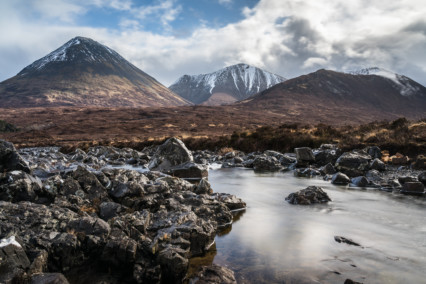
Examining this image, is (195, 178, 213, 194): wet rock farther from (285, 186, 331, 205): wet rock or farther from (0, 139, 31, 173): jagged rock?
(0, 139, 31, 173): jagged rock

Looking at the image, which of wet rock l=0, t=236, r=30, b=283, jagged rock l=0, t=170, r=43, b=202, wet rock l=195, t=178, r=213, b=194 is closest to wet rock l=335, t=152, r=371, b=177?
wet rock l=195, t=178, r=213, b=194

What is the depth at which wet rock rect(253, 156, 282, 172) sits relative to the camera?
880 inches

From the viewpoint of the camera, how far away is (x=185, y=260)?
232 inches

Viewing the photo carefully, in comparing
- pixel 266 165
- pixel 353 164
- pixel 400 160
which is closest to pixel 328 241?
pixel 353 164

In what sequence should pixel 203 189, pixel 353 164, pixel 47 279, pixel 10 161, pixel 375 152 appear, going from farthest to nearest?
pixel 375 152 < pixel 353 164 < pixel 203 189 < pixel 10 161 < pixel 47 279

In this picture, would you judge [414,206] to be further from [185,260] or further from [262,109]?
[262,109]

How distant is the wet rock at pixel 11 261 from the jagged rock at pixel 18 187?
145 inches

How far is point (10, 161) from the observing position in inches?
440

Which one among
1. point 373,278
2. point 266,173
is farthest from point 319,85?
point 373,278

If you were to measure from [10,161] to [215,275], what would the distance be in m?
9.52

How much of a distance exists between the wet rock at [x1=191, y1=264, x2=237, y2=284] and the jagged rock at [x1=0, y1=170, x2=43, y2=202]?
5.87 meters

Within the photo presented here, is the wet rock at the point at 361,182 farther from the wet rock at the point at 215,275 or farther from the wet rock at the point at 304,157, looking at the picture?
the wet rock at the point at 215,275

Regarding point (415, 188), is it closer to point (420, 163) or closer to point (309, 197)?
point (420, 163)

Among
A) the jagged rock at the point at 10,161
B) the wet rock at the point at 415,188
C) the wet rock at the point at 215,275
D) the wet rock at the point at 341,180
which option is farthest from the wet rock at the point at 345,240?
the jagged rock at the point at 10,161
